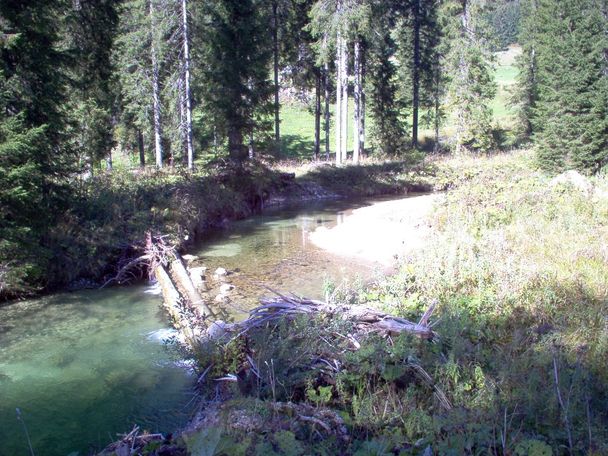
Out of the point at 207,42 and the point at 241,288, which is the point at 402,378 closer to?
the point at 241,288

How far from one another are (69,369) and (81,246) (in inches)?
196

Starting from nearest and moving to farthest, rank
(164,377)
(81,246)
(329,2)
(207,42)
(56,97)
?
(164,377), (56,97), (81,246), (207,42), (329,2)

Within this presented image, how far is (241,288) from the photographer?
11188mm

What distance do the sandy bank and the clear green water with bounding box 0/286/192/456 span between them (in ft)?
19.4

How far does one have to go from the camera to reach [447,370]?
17.4 ft

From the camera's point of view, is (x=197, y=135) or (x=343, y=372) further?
(x=197, y=135)

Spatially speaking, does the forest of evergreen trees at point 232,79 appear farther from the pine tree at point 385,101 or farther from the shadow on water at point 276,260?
the shadow on water at point 276,260

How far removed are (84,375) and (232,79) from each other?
679 inches

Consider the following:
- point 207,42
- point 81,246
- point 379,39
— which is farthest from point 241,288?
point 379,39

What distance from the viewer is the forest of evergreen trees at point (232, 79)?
10648mm

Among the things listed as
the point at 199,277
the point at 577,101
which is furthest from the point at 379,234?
the point at 577,101

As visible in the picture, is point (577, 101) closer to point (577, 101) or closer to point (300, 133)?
point (577, 101)

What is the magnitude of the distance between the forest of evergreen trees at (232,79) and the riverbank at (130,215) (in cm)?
43

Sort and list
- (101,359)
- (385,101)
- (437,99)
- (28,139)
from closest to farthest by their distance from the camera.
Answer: (101,359), (28,139), (385,101), (437,99)
